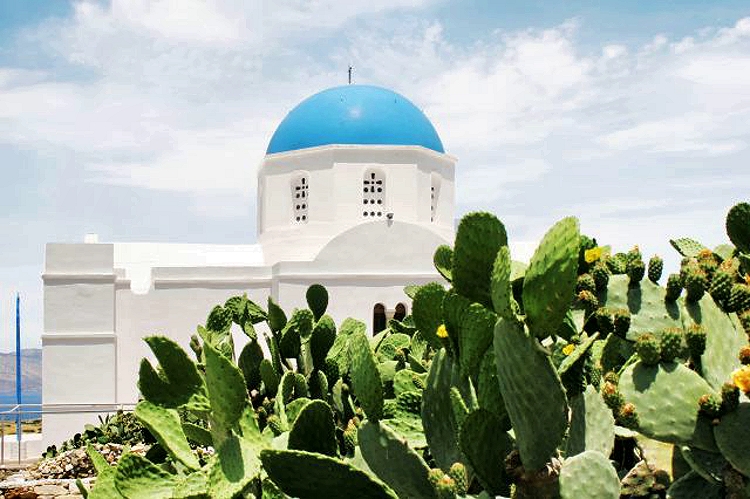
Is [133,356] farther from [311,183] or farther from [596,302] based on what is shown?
[596,302]

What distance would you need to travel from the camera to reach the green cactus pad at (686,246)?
3465 millimetres

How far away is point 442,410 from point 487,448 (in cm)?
29

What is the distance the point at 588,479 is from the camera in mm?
1983

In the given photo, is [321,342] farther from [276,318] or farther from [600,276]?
[600,276]

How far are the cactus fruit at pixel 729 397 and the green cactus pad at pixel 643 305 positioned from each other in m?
0.71

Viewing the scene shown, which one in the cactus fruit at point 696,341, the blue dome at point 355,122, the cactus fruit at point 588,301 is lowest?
the cactus fruit at point 696,341

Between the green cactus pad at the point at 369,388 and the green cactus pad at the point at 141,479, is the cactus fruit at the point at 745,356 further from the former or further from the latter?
the green cactus pad at the point at 141,479

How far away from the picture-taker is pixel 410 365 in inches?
171

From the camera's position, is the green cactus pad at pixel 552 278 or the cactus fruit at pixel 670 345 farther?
the cactus fruit at pixel 670 345

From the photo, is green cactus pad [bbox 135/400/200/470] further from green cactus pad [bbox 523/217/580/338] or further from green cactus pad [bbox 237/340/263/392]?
green cactus pad [bbox 237/340/263/392]

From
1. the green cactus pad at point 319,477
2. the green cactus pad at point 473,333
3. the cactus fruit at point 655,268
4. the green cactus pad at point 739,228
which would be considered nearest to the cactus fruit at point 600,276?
the cactus fruit at point 655,268

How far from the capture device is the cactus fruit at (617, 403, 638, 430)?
6.59 ft

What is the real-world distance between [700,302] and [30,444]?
61.7 ft

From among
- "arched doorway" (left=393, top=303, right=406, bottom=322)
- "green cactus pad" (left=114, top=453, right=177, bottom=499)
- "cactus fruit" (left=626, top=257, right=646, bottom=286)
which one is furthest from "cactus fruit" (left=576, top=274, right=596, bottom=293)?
"arched doorway" (left=393, top=303, right=406, bottom=322)
